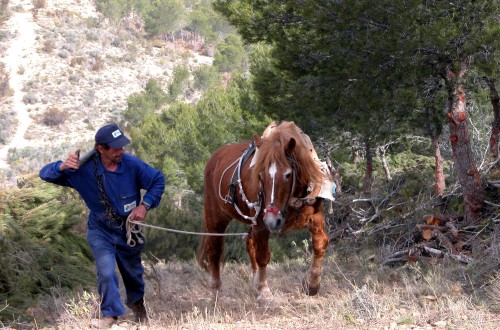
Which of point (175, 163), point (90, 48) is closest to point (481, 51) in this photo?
point (175, 163)

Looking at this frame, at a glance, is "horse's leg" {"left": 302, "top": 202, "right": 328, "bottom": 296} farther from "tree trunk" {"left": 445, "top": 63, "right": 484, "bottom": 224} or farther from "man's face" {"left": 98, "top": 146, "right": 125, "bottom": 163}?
"tree trunk" {"left": 445, "top": 63, "right": 484, "bottom": 224}

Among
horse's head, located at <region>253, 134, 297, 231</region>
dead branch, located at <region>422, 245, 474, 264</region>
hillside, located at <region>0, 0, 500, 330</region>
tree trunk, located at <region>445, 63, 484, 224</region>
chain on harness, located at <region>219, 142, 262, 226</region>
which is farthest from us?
tree trunk, located at <region>445, 63, 484, 224</region>

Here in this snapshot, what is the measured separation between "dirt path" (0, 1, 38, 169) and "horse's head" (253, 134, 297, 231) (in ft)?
147

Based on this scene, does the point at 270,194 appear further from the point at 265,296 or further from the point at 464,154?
the point at 464,154

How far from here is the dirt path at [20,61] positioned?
5194 cm

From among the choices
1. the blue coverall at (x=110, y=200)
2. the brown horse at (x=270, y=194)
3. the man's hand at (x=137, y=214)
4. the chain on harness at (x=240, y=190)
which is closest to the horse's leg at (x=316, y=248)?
the brown horse at (x=270, y=194)

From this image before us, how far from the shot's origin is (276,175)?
6180mm

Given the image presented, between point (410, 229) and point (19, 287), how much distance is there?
569cm

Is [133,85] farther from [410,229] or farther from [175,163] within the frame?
[410,229]

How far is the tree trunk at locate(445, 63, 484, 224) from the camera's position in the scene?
29.1 ft

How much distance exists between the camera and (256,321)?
5820 millimetres

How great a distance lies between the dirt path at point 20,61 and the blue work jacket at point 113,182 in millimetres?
44823

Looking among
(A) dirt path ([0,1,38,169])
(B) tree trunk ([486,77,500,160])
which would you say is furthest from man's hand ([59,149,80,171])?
(A) dirt path ([0,1,38,169])

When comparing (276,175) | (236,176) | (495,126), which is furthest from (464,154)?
(276,175)
